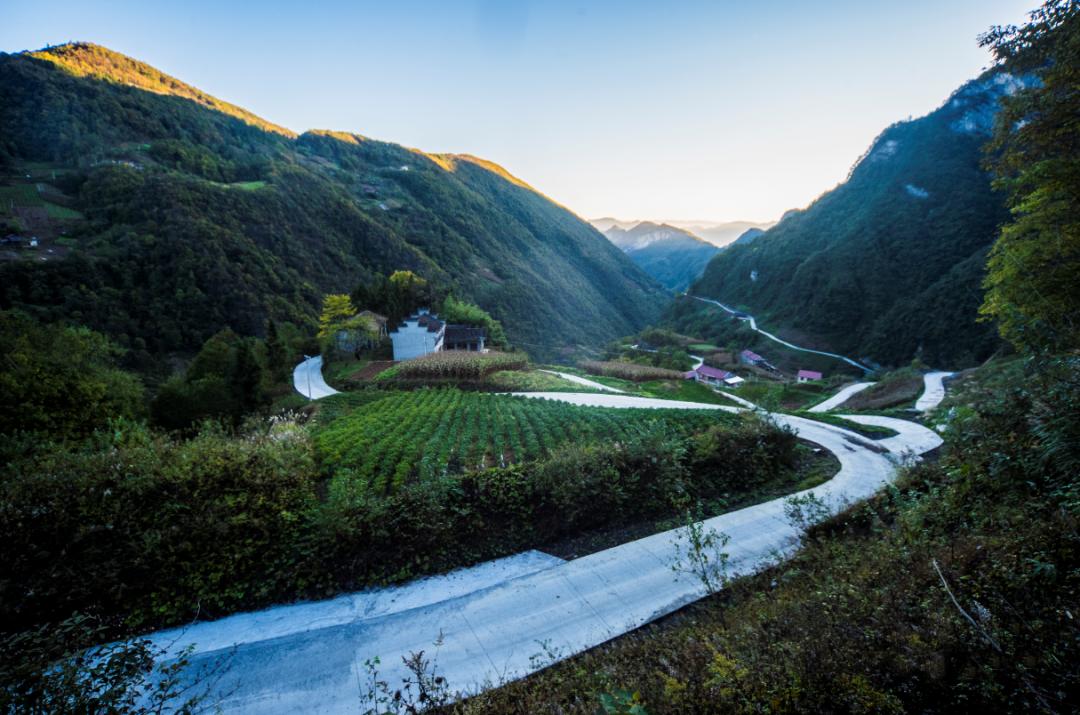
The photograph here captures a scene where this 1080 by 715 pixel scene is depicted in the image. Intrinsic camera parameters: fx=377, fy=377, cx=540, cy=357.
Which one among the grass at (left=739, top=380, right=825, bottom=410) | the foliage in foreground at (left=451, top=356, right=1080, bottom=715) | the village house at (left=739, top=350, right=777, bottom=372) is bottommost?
the village house at (left=739, top=350, right=777, bottom=372)

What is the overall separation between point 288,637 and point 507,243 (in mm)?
113894

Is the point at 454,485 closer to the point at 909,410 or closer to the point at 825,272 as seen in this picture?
the point at 909,410

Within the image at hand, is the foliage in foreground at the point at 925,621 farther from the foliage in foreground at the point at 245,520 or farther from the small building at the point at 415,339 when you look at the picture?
the small building at the point at 415,339

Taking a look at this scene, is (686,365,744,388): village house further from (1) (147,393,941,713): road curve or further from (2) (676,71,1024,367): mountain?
(1) (147,393,941,713): road curve

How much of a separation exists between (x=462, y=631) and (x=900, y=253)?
83905mm

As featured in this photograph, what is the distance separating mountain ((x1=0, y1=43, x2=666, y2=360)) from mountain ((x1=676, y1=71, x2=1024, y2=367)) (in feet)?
117

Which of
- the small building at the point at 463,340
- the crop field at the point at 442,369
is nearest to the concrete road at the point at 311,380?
the crop field at the point at 442,369


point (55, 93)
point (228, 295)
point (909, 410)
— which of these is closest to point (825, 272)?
point (909, 410)

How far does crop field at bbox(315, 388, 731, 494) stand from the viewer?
9781mm

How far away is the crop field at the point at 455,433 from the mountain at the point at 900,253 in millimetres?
52795

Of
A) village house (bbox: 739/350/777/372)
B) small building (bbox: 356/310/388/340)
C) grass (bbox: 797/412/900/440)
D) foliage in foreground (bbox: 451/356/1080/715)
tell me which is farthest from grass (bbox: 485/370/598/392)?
village house (bbox: 739/350/777/372)

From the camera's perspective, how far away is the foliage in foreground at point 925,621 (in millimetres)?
2447

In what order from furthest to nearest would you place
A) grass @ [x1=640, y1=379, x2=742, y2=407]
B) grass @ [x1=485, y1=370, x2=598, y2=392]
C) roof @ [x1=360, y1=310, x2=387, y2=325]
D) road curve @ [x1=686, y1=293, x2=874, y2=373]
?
1. road curve @ [x1=686, y1=293, x2=874, y2=373]
2. roof @ [x1=360, y1=310, x2=387, y2=325]
3. grass @ [x1=640, y1=379, x2=742, y2=407]
4. grass @ [x1=485, y1=370, x2=598, y2=392]

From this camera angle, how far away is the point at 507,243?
113m
